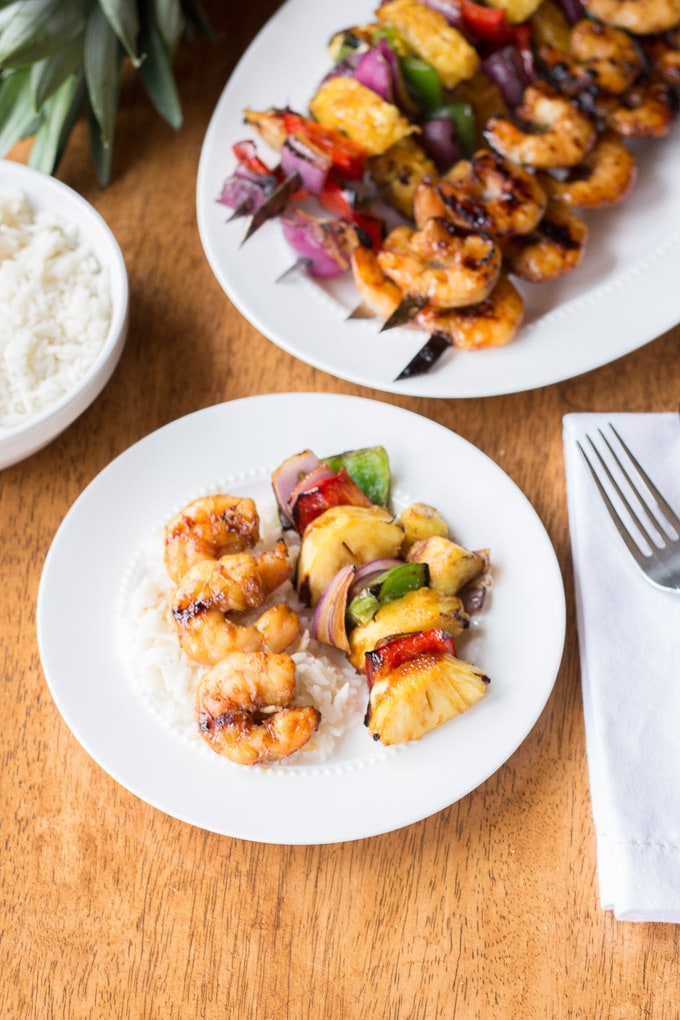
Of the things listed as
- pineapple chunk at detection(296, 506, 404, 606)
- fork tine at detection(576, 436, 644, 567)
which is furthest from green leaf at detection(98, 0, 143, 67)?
fork tine at detection(576, 436, 644, 567)

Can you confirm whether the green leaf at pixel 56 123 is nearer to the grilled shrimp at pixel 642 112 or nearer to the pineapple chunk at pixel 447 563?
the grilled shrimp at pixel 642 112

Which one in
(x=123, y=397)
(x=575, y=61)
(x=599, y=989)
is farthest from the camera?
(x=575, y=61)

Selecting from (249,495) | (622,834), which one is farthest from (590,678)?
(249,495)

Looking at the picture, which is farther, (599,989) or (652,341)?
(652,341)

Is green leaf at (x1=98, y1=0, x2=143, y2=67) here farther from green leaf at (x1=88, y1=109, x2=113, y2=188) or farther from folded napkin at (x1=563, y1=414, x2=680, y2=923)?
folded napkin at (x1=563, y1=414, x2=680, y2=923)

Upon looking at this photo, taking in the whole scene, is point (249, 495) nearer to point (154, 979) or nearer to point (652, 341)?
point (154, 979)

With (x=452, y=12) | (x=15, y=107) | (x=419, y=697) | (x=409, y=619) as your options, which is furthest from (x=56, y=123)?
(x=419, y=697)

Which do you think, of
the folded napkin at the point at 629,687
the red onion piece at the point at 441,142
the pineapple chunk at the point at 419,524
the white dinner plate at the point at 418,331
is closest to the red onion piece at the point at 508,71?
the red onion piece at the point at 441,142
